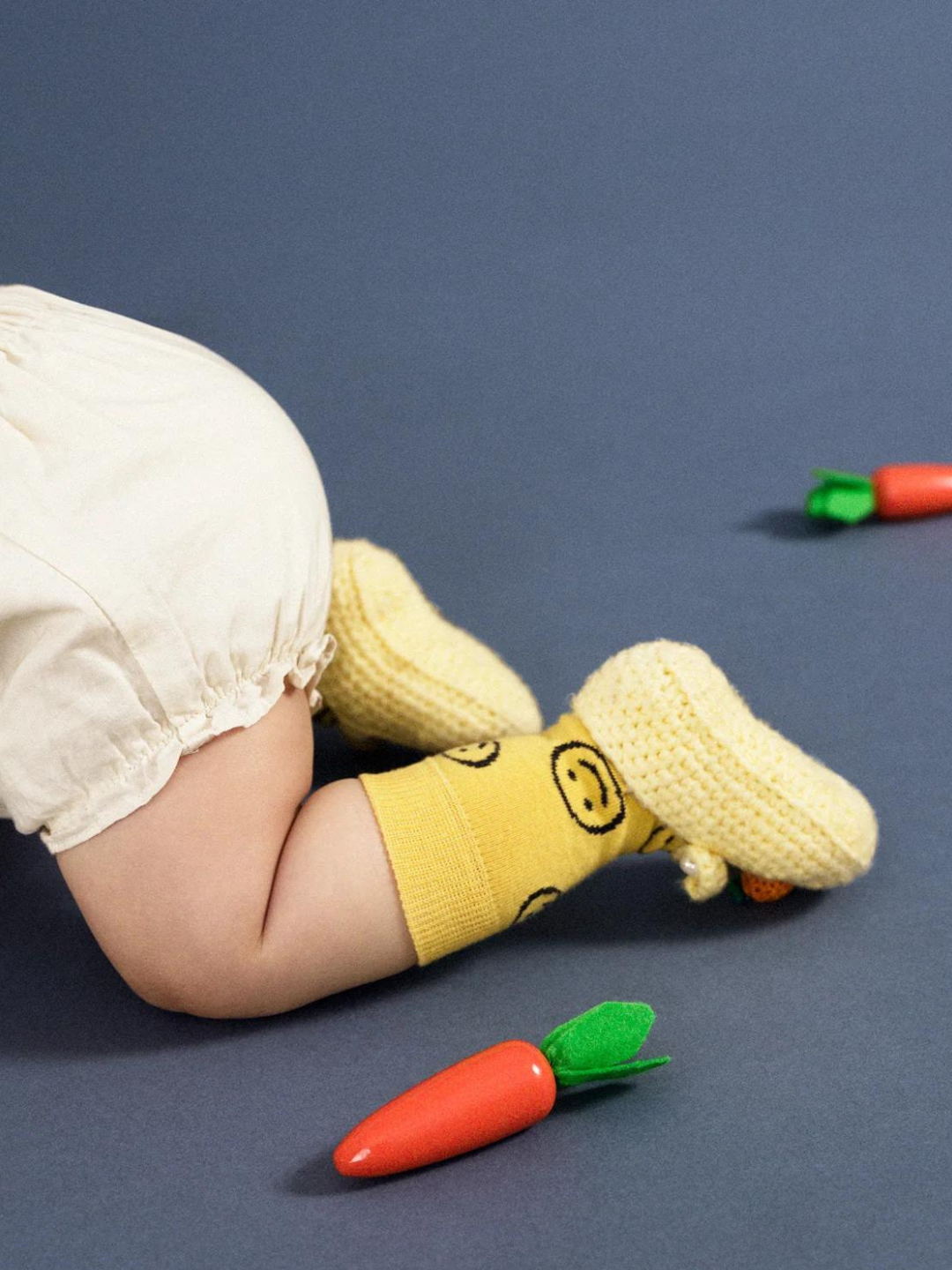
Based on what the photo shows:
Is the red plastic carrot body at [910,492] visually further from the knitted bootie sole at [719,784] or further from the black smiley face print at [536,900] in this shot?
the black smiley face print at [536,900]

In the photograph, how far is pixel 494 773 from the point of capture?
0.88 metres

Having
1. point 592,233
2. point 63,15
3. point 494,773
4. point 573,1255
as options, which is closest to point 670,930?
point 494,773

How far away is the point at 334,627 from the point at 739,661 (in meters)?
0.35

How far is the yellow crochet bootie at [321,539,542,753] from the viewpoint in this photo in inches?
38.8

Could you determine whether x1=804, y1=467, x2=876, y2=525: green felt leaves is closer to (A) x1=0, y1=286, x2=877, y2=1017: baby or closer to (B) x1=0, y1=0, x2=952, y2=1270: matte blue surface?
(B) x1=0, y1=0, x2=952, y2=1270: matte blue surface

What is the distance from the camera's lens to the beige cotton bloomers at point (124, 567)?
2.48 feet

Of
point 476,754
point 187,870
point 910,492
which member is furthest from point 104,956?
point 910,492

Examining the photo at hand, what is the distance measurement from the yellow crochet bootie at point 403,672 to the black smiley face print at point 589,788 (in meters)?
0.11

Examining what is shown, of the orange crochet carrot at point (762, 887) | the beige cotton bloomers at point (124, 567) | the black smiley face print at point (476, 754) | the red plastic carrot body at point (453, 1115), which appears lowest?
the red plastic carrot body at point (453, 1115)

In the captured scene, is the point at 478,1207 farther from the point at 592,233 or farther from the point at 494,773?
the point at 592,233

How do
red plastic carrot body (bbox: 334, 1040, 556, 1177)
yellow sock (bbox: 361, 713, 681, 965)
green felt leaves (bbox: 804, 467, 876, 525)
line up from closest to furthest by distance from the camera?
red plastic carrot body (bbox: 334, 1040, 556, 1177)
yellow sock (bbox: 361, 713, 681, 965)
green felt leaves (bbox: 804, 467, 876, 525)

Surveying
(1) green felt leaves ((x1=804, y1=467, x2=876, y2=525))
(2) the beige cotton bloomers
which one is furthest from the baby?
(1) green felt leaves ((x1=804, y1=467, x2=876, y2=525))

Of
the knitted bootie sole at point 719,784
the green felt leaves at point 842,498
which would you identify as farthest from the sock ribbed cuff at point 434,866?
the green felt leaves at point 842,498

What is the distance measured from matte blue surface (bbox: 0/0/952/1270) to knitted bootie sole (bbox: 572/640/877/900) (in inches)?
2.0
